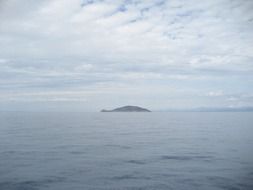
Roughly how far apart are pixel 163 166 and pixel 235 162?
815 centimetres

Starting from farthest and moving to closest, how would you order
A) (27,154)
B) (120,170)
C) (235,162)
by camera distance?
(27,154)
(235,162)
(120,170)

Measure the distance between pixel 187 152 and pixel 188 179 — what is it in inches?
478

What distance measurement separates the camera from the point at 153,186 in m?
16.8

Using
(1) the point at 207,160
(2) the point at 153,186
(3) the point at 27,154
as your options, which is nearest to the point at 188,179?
(2) the point at 153,186

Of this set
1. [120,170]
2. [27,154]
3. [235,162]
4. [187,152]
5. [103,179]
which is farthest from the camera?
[187,152]

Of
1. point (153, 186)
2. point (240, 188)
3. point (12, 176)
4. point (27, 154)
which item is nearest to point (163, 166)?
point (153, 186)

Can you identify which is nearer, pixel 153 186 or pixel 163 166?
pixel 153 186

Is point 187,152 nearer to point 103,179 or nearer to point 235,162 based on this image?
point 235,162

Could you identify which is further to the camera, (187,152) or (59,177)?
(187,152)

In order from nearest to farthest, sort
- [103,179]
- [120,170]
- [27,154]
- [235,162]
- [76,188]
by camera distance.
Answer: [76,188] → [103,179] → [120,170] → [235,162] → [27,154]

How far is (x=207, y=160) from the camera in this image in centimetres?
2553

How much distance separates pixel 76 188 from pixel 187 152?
18043mm

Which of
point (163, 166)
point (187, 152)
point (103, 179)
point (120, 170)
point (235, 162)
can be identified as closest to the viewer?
point (103, 179)

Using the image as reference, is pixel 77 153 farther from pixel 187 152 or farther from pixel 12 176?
pixel 187 152
